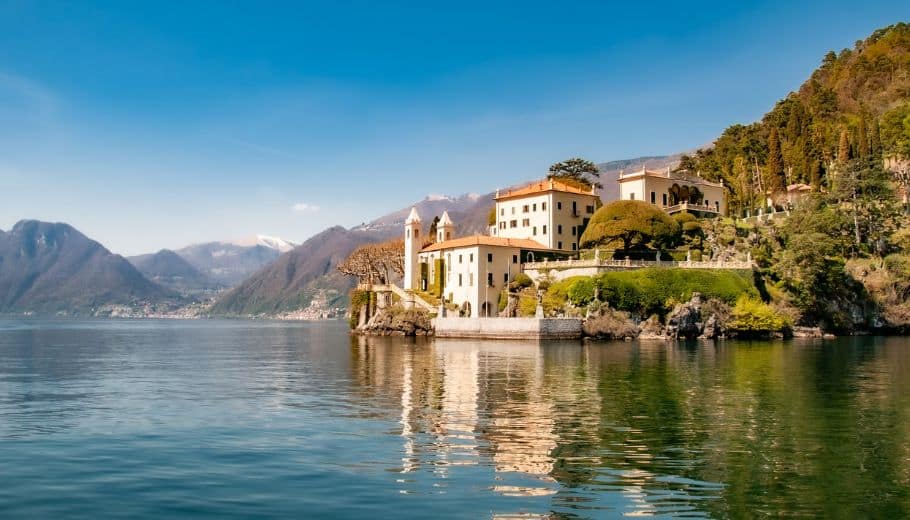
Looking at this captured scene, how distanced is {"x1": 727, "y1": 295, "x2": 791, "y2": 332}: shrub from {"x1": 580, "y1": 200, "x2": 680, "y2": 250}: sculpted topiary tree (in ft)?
39.8

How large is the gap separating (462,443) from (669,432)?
679cm

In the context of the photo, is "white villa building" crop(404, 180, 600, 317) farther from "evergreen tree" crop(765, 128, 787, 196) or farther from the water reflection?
the water reflection

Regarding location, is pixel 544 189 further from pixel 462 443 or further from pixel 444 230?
pixel 462 443

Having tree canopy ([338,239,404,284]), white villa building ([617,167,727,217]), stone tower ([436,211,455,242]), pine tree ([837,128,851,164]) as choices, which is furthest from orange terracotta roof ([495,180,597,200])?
pine tree ([837,128,851,164])

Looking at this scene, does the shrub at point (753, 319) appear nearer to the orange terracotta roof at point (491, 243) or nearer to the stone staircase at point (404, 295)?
the orange terracotta roof at point (491, 243)

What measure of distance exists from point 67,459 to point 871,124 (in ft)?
403

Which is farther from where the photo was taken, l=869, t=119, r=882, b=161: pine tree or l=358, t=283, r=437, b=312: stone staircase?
l=869, t=119, r=882, b=161: pine tree

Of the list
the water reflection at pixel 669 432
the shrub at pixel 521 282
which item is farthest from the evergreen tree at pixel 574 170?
the water reflection at pixel 669 432

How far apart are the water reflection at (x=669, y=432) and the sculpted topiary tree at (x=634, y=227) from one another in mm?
38702

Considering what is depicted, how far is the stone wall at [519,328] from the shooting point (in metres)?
75.9

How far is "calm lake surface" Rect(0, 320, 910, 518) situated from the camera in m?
15.7

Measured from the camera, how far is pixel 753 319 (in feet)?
263

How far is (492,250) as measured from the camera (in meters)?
90.6

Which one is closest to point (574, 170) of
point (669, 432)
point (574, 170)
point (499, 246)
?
point (574, 170)
